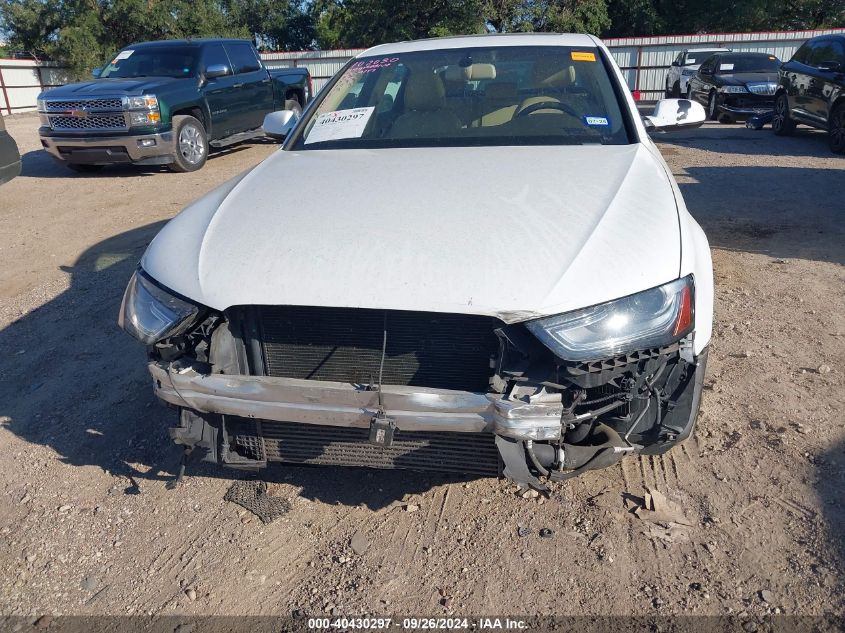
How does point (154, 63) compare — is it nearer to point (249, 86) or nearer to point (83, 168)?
point (249, 86)

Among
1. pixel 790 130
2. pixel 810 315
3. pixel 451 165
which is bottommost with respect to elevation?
pixel 790 130

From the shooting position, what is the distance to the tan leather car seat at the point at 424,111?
3646mm

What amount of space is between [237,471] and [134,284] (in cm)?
97

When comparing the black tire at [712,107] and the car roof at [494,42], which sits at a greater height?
the car roof at [494,42]

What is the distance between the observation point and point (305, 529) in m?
2.76

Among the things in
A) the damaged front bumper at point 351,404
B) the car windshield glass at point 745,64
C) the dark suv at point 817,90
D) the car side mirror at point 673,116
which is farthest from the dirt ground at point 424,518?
the car windshield glass at point 745,64

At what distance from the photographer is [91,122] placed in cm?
948

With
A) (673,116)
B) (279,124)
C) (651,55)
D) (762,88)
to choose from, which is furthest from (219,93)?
(651,55)

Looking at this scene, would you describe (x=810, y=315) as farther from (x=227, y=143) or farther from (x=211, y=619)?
(x=227, y=143)

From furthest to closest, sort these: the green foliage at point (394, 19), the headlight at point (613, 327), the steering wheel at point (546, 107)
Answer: the green foliage at point (394, 19) → the steering wheel at point (546, 107) → the headlight at point (613, 327)

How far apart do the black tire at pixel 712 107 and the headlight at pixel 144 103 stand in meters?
11.2

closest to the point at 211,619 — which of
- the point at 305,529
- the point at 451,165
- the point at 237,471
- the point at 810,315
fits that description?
the point at 305,529

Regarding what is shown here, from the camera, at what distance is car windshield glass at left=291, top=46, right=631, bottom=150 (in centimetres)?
351

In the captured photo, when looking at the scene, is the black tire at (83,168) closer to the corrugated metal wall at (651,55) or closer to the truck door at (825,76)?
the truck door at (825,76)
